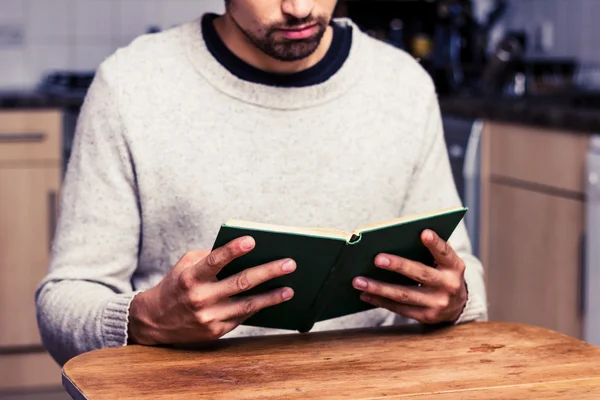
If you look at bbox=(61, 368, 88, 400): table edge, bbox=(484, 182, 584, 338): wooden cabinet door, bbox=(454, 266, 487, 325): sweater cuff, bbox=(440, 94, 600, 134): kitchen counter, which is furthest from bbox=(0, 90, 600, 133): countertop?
bbox=(61, 368, 88, 400): table edge

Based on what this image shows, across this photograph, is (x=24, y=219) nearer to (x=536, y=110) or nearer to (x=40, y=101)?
(x=40, y=101)

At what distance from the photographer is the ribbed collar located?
146 cm

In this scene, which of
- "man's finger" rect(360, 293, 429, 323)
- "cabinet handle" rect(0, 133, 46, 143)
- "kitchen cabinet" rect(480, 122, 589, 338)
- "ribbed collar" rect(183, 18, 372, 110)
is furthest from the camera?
"cabinet handle" rect(0, 133, 46, 143)

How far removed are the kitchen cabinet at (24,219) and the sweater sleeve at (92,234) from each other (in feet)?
5.53

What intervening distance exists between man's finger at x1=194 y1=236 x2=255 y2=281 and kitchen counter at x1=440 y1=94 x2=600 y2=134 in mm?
1536

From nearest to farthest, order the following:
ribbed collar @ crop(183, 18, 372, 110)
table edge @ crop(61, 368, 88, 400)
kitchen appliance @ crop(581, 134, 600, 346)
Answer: table edge @ crop(61, 368, 88, 400) < ribbed collar @ crop(183, 18, 372, 110) < kitchen appliance @ crop(581, 134, 600, 346)

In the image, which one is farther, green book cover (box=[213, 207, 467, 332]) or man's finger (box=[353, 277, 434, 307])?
man's finger (box=[353, 277, 434, 307])

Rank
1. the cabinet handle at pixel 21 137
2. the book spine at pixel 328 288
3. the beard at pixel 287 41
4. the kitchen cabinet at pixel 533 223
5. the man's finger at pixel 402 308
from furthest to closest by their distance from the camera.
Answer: the cabinet handle at pixel 21 137 → the kitchen cabinet at pixel 533 223 → the beard at pixel 287 41 → the man's finger at pixel 402 308 → the book spine at pixel 328 288

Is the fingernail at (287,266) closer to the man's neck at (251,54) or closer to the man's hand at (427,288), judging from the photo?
the man's hand at (427,288)

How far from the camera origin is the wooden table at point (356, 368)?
0.96 meters

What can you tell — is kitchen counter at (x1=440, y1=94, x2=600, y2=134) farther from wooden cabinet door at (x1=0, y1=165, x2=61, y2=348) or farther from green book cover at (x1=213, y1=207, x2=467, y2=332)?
green book cover at (x1=213, y1=207, x2=467, y2=332)

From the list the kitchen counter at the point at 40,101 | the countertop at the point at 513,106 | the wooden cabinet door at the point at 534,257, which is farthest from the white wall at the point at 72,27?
the wooden cabinet door at the point at 534,257

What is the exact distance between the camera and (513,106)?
2715 mm

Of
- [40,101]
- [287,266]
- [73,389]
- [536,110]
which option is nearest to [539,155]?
[536,110]
